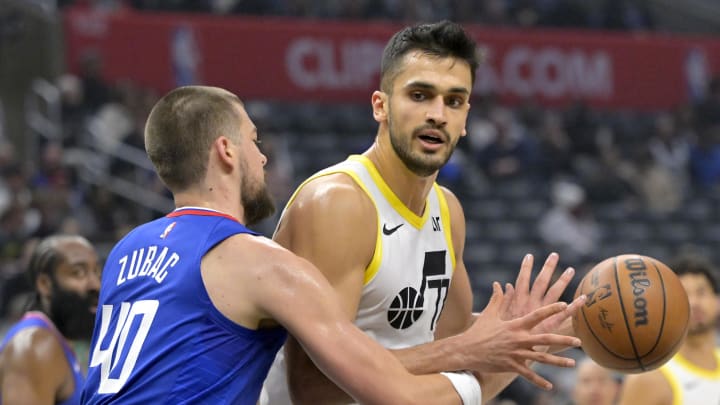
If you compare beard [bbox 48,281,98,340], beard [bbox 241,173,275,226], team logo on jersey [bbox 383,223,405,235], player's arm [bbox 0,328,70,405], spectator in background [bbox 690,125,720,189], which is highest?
beard [bbox 241,173,275,226]

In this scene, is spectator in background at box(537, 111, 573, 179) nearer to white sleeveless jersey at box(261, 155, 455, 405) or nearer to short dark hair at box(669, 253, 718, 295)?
short dark hair at box(669, 253, 718, 295)

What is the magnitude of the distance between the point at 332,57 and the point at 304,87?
0.57 metres

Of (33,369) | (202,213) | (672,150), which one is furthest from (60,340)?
(672,150)

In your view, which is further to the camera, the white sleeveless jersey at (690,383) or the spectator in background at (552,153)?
the spectator in background at (552,153)

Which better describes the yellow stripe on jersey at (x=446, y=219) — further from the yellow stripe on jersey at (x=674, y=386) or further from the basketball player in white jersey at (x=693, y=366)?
the yellow stripe on jersey at (x=674, y=386)

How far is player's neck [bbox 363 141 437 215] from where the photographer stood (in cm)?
379

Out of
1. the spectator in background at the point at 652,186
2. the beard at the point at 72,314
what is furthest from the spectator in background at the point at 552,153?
the beard at the point at 72,314

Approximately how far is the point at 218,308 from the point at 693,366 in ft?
10.2

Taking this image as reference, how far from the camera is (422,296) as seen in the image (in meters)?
3.78

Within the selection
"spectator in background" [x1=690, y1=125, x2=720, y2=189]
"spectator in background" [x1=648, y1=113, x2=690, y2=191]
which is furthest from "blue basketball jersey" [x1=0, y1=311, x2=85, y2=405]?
"spectator in background" [x1=690, y1=125, x2=720, y2=189]

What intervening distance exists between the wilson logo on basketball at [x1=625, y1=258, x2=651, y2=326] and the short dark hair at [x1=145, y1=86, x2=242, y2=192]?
1525 mm

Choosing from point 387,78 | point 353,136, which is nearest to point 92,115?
point 353,136

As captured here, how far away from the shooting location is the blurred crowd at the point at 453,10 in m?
14.6

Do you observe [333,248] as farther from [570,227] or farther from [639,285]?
[570,227]
